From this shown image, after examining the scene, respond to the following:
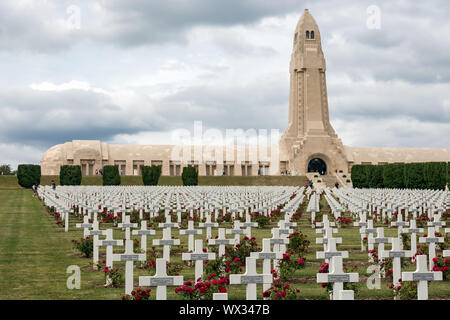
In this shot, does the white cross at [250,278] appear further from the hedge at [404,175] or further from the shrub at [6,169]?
the shrub at [6,169]

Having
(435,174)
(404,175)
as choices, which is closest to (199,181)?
(404,175)

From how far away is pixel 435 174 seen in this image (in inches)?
1533

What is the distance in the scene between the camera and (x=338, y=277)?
6.35 m

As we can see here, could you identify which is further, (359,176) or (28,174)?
(359,176)

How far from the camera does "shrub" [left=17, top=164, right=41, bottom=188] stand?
49.2 meters

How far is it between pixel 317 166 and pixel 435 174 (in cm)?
3349

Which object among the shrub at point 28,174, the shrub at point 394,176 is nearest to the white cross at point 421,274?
the shrub at point 394,176

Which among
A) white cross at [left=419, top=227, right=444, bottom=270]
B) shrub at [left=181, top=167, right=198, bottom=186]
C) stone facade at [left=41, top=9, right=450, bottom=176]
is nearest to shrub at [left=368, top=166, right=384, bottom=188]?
stone facade at [left=41, top=9, right=450, bottom=176]

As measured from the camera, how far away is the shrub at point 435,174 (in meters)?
38.0

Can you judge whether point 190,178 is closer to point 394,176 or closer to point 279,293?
point 394,176
